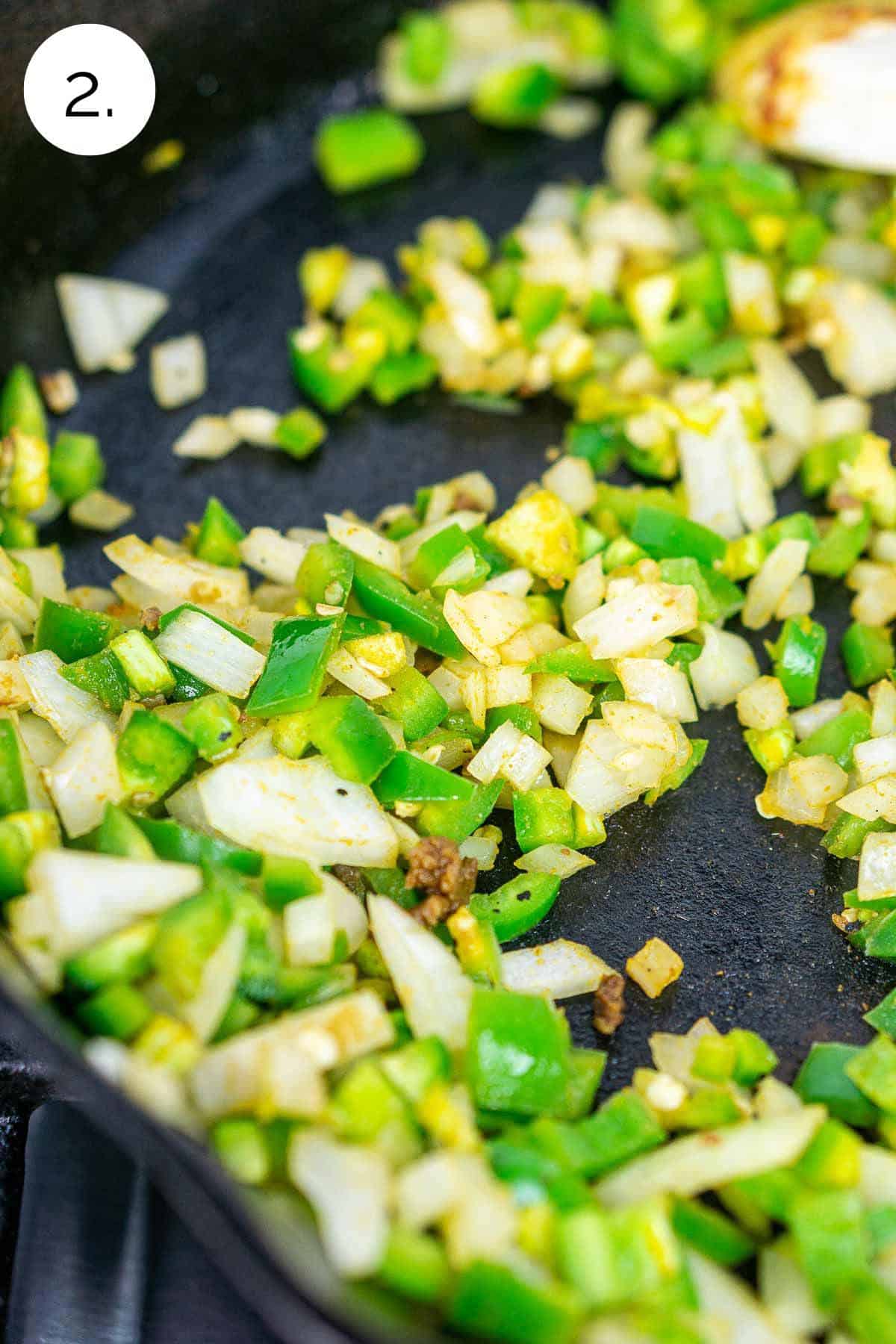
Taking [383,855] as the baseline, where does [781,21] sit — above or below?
above

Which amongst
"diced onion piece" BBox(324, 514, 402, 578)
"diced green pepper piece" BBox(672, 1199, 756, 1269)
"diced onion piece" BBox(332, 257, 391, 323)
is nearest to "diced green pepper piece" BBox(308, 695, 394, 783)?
"diced onion piece" BBox(324, 514, 402, 578)

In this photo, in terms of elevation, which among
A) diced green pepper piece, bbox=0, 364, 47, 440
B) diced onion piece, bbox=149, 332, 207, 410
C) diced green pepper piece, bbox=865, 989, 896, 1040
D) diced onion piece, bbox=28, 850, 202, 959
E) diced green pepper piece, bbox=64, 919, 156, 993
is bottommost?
diced green pepper piece, bbox=865, 989, 896, 1040

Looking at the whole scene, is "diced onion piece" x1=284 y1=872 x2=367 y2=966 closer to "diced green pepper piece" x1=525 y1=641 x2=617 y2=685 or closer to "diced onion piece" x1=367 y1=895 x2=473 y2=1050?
"diced onion piece" x1=367 y1=895 x2=473 y2=1050

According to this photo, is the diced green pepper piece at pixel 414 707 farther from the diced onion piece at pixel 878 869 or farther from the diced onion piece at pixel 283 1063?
the diced onion piece at pixel 878 869

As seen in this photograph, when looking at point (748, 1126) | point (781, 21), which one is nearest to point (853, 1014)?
point (748, 1126)

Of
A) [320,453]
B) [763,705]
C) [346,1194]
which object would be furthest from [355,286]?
[346,1194]

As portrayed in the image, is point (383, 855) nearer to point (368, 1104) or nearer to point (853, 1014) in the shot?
point (368, 1104)
